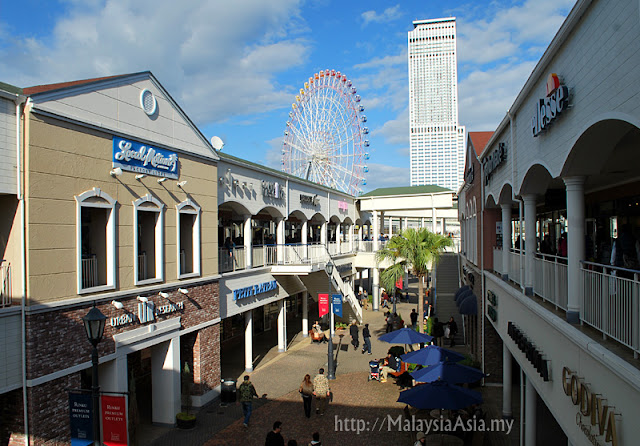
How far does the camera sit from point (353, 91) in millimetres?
37750

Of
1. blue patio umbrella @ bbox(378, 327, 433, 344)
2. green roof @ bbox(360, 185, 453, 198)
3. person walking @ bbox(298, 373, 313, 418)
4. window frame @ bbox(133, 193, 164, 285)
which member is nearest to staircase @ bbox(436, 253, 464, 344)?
green roof @ bbox(360, 185, 453, 198)

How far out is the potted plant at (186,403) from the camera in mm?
13906

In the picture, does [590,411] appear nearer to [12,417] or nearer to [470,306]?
[12,417]

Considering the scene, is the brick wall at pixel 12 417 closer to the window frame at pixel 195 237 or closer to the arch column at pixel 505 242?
the window frame at pixel 195 237

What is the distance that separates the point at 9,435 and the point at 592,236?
15724 mm

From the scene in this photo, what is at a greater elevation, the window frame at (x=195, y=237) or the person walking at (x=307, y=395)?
the window frame at (x=195, y=237)

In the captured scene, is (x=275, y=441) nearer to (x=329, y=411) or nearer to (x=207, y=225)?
(x=329, y=411)

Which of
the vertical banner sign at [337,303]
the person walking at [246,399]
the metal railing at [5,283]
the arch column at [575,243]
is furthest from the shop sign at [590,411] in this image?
the vertical banner sign at [337,303]

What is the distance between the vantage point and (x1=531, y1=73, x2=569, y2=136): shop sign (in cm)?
667

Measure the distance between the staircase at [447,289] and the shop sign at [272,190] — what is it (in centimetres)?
1143

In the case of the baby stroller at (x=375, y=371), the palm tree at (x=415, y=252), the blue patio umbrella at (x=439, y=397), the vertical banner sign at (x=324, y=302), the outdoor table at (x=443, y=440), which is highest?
the palm tree at (x=415, y=252)

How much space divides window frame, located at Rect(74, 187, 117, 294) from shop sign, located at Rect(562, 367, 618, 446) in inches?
388

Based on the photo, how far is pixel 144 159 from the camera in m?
13.1

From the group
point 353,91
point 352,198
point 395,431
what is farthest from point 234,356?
point 353,91
